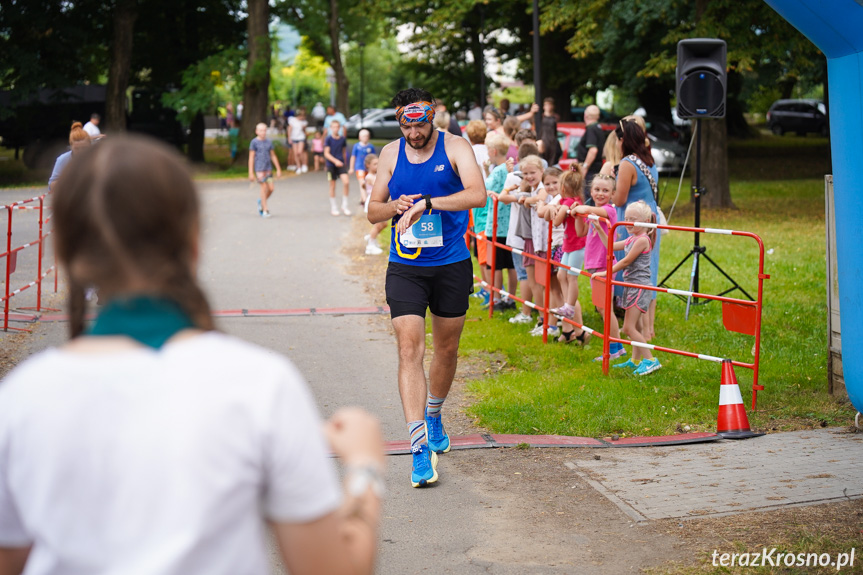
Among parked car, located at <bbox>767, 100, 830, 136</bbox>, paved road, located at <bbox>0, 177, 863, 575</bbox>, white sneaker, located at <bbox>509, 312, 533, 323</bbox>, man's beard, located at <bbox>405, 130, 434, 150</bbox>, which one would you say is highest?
parked car, located at <bbox>767, 100, 830, 136</bbox>

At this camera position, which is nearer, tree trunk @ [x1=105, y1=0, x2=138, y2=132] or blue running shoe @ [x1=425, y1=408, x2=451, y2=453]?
blue running shoe @ [x1=425, y1=408, x2=451, y2=453]

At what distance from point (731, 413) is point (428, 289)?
7.33 feet

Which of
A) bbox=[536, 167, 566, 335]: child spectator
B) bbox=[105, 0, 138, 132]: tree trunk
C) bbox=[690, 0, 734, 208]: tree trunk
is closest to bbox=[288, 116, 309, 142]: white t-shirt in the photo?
bbox=[105, 0, 138, 132]: tree trunk

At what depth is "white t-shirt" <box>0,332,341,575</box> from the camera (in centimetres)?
145

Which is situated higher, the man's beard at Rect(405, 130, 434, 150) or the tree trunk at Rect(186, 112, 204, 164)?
the tree trunk at Rect(186, 112, 204, 164)

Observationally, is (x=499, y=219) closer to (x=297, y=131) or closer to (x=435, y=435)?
(x=435, y=435)

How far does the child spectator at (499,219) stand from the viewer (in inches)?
411

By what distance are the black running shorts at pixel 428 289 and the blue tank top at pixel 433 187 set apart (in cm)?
4

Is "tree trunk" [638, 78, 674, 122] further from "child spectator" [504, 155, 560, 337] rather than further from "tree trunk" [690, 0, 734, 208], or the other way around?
"child spectator" [504, 155, 560, 337]

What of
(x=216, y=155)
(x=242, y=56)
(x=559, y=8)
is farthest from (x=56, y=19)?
(x=559, y=8)

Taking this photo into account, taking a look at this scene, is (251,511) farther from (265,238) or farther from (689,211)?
(689,211)

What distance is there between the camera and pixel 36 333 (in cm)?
971

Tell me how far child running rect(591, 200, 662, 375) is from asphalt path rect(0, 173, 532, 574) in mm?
→ 2013

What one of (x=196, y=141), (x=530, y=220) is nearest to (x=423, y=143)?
(x=530, y=220)
